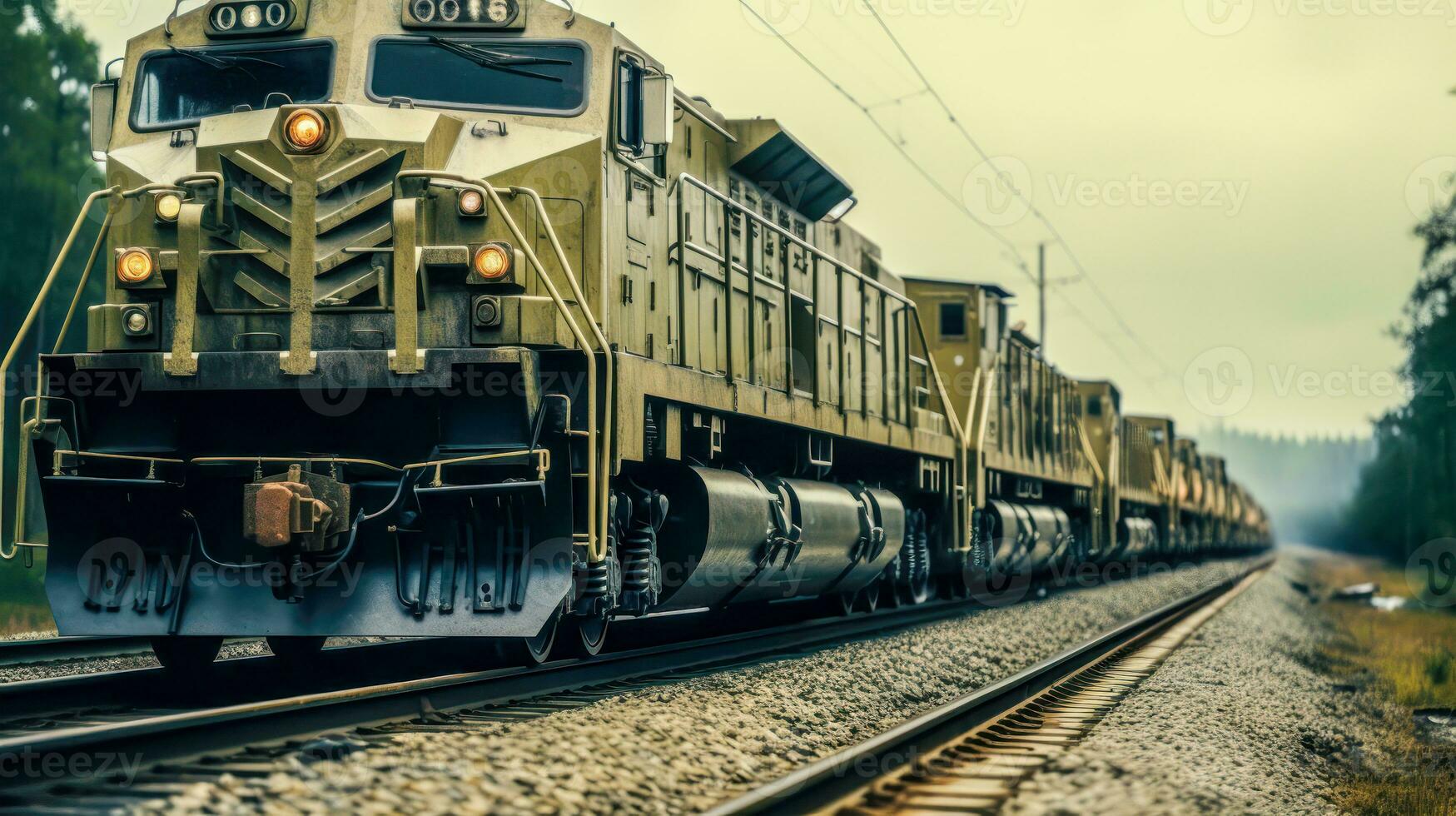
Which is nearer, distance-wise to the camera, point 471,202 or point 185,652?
point 471,202

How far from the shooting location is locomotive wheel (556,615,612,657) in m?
8.78

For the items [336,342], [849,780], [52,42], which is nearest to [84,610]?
[336,342]

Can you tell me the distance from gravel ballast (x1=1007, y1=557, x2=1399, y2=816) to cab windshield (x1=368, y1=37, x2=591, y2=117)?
4618mm

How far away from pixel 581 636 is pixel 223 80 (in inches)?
158

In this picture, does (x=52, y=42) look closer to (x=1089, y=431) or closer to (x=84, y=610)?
(x=1089, y=431)

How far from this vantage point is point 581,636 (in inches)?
346

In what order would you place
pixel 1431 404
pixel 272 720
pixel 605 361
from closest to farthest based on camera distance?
pixel 272 720 → pixel 605 361 → pixel 1431 404

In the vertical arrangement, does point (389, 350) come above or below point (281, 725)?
above

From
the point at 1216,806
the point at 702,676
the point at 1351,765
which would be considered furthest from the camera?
the point at 1351,765

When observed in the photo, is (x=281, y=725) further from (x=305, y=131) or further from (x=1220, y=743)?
(x=1220, y=743)

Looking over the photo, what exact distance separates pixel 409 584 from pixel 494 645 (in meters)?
2.61

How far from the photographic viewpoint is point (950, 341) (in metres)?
19.1

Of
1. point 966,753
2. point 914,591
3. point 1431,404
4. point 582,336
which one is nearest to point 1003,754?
point 966,753

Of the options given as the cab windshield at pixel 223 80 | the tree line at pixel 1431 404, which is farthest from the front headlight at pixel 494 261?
the tree line at pixel 1431 404
